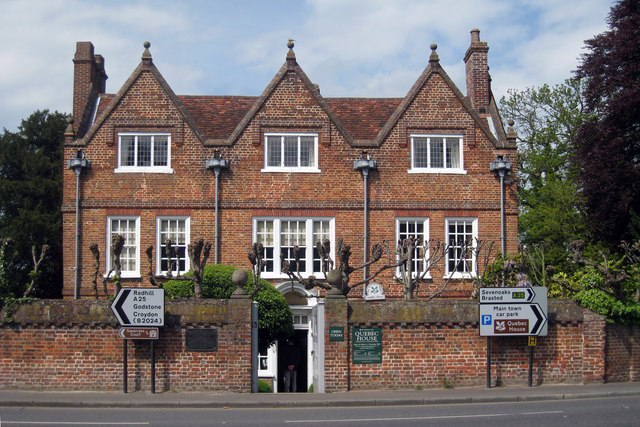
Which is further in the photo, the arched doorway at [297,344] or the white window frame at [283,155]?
the white window frame at [283,155]

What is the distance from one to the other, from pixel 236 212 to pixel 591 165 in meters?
12.9

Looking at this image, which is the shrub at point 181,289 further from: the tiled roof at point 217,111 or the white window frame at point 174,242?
the tiled roof at point 217,111

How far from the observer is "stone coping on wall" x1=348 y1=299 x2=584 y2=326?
18.1 meters

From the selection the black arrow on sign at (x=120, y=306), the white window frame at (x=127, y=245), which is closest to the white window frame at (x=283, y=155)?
the white window frame at (x=127, y=245)

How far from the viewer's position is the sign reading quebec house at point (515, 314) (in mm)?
18203

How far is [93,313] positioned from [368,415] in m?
7.22

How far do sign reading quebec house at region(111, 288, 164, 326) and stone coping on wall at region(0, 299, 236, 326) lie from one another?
1.55 feet

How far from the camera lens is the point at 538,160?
41.6m

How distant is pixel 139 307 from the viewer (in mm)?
17422

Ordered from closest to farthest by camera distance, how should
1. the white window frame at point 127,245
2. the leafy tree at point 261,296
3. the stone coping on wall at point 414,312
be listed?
the stone coping on wall at point 414,312
the leafy tree at point 261,296
the white window frame at point 127,245

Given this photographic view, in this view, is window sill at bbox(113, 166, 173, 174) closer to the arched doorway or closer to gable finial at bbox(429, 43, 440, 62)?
the arched doorway

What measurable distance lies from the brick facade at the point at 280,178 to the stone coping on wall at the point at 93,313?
8531mm

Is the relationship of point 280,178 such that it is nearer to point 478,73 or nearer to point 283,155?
point 283,155

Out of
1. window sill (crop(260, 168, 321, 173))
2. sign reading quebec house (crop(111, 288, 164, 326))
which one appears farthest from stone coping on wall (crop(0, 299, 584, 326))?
window sill (crop(260, 168, 321, 173))
